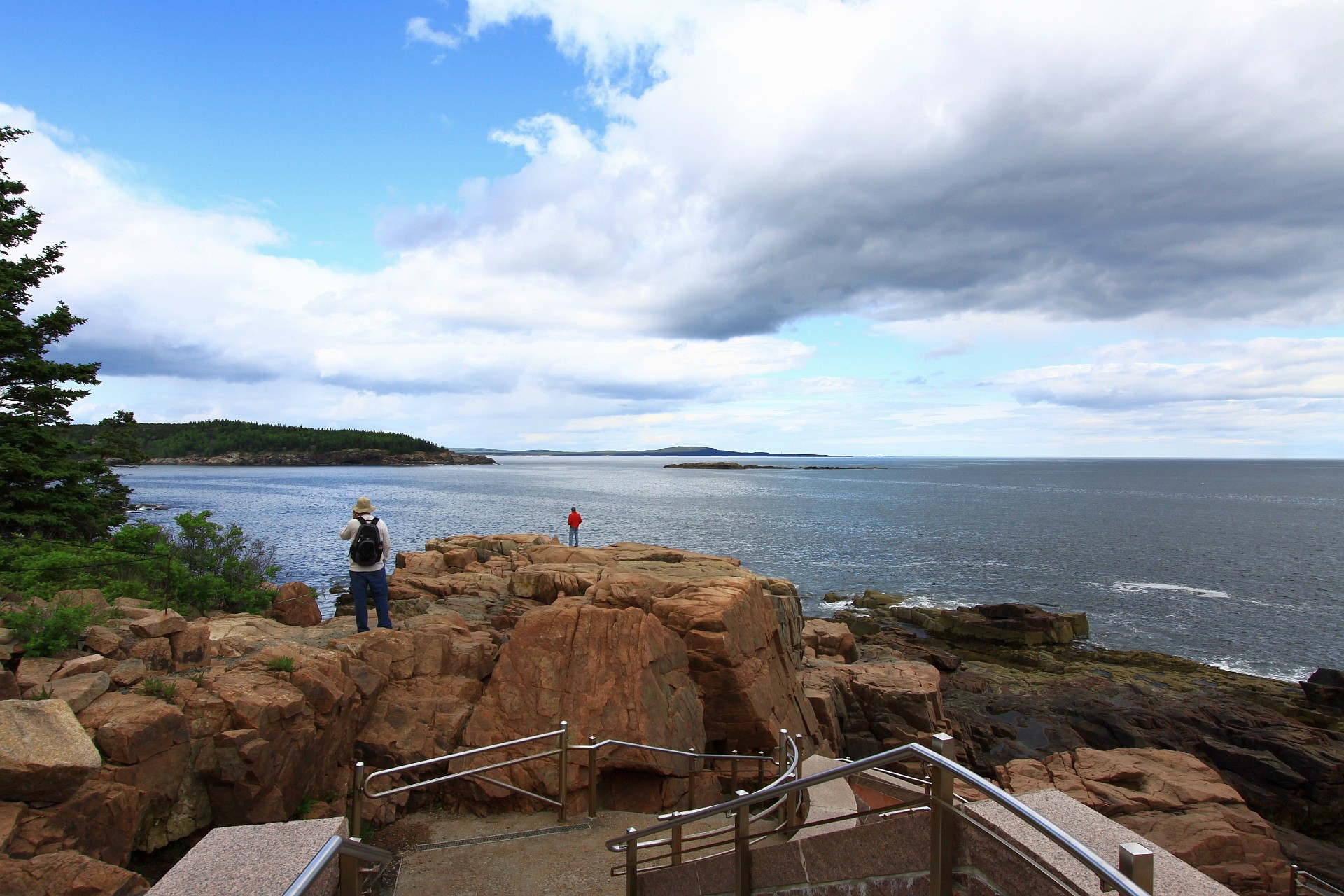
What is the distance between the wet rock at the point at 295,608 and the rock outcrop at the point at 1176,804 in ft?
46.4

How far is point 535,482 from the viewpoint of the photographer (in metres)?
144

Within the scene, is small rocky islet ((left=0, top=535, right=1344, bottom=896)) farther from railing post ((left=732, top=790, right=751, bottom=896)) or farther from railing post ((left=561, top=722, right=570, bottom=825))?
railing post ((left=732, top=790, right=751, bottom=896))

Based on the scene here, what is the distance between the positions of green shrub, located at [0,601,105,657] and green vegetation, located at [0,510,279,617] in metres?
0.17

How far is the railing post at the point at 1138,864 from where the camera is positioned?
7.85ft

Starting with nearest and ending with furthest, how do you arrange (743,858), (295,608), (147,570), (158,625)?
1. (743,858)
2. (158,625)
3. (295,608)
4. (147,570)

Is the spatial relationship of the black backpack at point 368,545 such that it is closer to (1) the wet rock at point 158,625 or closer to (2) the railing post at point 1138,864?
(1) the wet rock at point 158,625

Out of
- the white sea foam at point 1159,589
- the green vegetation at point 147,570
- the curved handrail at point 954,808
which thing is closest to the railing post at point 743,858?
the curved handrail at point 954,808

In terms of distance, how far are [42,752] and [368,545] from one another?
222 inches

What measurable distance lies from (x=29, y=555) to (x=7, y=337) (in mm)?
10648

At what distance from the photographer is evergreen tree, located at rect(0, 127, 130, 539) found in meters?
18.9

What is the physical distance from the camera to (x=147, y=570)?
15.2 meters

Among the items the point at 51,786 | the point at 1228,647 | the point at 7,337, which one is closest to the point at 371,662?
the point at 51,786

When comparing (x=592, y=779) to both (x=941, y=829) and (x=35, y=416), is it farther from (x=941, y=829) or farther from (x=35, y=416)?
(x=35, y=416)

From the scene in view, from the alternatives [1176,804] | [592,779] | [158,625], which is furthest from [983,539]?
[158,625]
